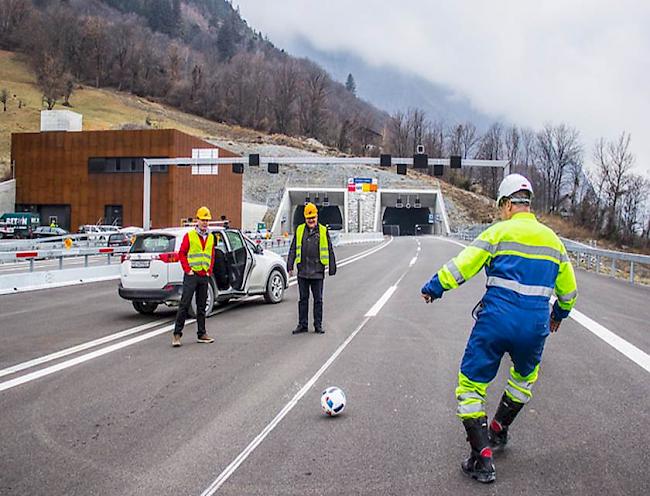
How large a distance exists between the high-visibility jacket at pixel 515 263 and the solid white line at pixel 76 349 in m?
5.53

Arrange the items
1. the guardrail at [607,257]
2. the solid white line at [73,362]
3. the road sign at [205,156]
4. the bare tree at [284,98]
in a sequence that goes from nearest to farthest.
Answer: the solid white line at [73,362], the guardrail at [607,257], the road sign at [205,156], the bare tree at [284,98]

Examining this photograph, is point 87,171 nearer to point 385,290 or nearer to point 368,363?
point 385,290

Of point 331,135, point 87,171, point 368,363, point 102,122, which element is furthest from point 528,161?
point 368,363

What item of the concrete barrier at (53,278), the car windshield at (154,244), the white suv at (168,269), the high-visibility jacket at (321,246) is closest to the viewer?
the high-visibility jacket at (321,246)

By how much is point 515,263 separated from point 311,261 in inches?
232

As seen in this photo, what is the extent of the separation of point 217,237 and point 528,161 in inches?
4206

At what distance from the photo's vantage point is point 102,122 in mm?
98625

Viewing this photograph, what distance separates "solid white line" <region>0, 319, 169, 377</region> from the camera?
7391 mm

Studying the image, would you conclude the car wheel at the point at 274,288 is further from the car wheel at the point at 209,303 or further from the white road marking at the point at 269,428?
the white road marking at the point at 269,428

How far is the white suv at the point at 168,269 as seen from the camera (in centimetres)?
1084

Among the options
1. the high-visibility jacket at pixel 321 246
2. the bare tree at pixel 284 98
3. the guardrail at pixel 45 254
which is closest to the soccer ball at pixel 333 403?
the high-visibility jacket at pixel 321 246

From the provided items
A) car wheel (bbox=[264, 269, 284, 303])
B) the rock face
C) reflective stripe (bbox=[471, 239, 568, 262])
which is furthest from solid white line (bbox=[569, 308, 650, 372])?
the rock face

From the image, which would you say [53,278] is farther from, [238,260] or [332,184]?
[332,184]

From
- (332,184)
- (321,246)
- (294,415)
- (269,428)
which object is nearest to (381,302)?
(321,246)
